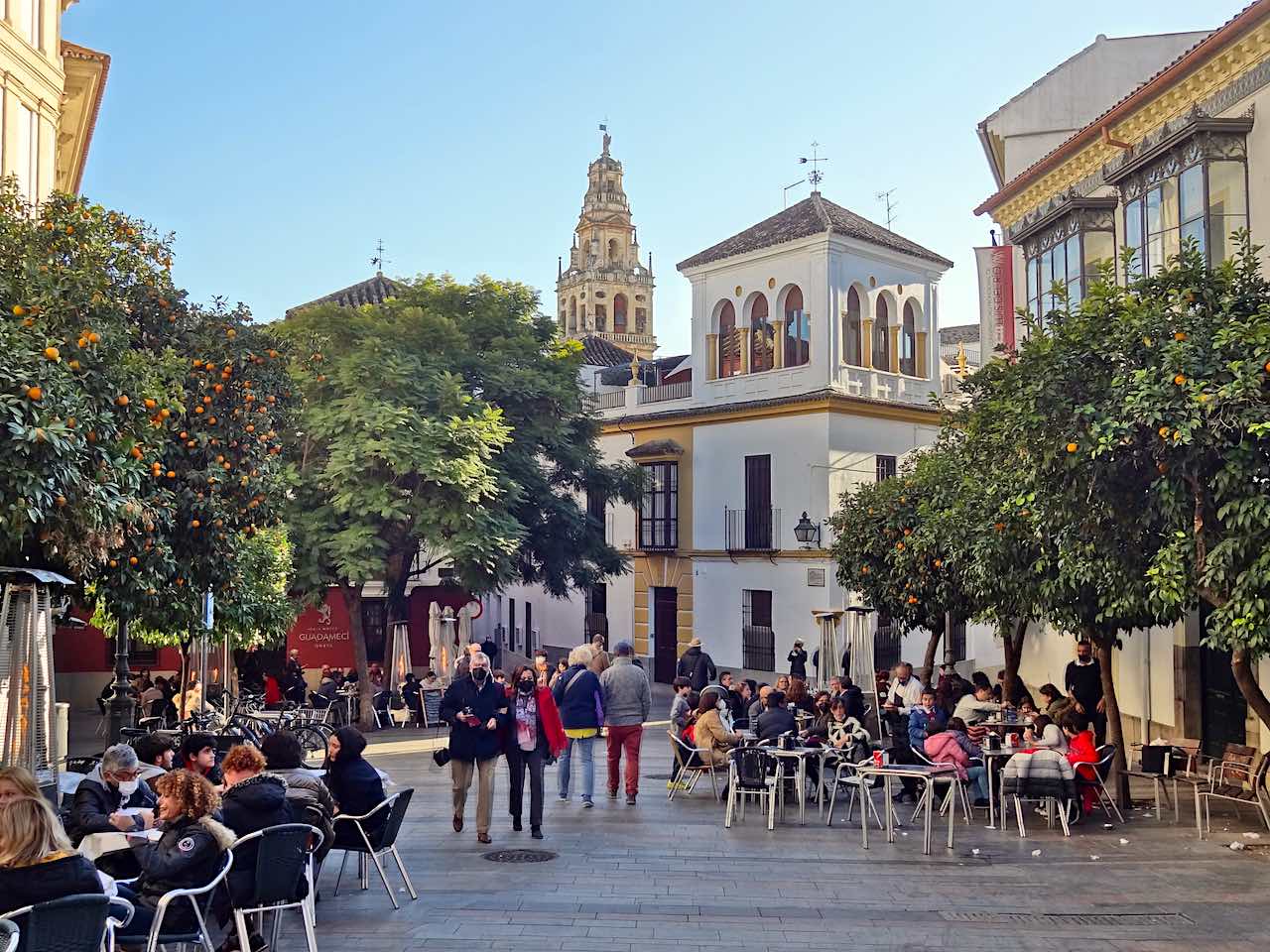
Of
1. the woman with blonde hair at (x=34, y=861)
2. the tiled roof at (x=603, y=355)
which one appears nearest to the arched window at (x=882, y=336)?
the tiled roof at (x=603, y=355)

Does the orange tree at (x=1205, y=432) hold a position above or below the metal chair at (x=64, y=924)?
above

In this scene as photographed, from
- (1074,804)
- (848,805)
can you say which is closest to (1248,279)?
(1074,804)

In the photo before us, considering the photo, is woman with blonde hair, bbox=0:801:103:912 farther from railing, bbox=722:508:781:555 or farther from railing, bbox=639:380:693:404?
railing, bbox=639:380:693:404

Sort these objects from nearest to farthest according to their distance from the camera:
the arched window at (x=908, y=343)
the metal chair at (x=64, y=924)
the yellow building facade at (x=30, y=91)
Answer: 1. the metal chair at (x=64, y=924)
2. the yellow building facade at (x=30, y=91)
3. the arched window at (x=908, y=343)

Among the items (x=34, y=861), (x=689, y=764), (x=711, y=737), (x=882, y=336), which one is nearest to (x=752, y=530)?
(x=882, y=336)

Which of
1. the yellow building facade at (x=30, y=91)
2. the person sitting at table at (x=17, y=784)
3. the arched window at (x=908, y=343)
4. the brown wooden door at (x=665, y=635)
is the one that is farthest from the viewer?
the brown wooden door at (x=665, y=635)

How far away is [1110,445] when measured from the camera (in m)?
10.5

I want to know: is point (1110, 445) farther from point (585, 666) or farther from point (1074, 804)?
point (585, 666)

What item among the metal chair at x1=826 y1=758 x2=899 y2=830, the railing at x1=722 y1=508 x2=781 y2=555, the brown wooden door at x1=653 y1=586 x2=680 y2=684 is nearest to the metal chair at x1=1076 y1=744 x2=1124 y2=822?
the metal chair at x1=826 y1=758 x2=899 y2=830

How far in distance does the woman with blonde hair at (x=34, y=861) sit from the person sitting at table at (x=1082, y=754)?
32.4 ft

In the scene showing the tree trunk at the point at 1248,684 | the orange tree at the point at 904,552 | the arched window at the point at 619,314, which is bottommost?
the tree trunk at the point at 1248,684

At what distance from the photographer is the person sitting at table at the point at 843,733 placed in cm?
1383

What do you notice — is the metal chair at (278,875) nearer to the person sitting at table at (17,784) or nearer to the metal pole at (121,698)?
the person sitting at table at (17,784)

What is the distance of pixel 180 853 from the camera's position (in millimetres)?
6801
